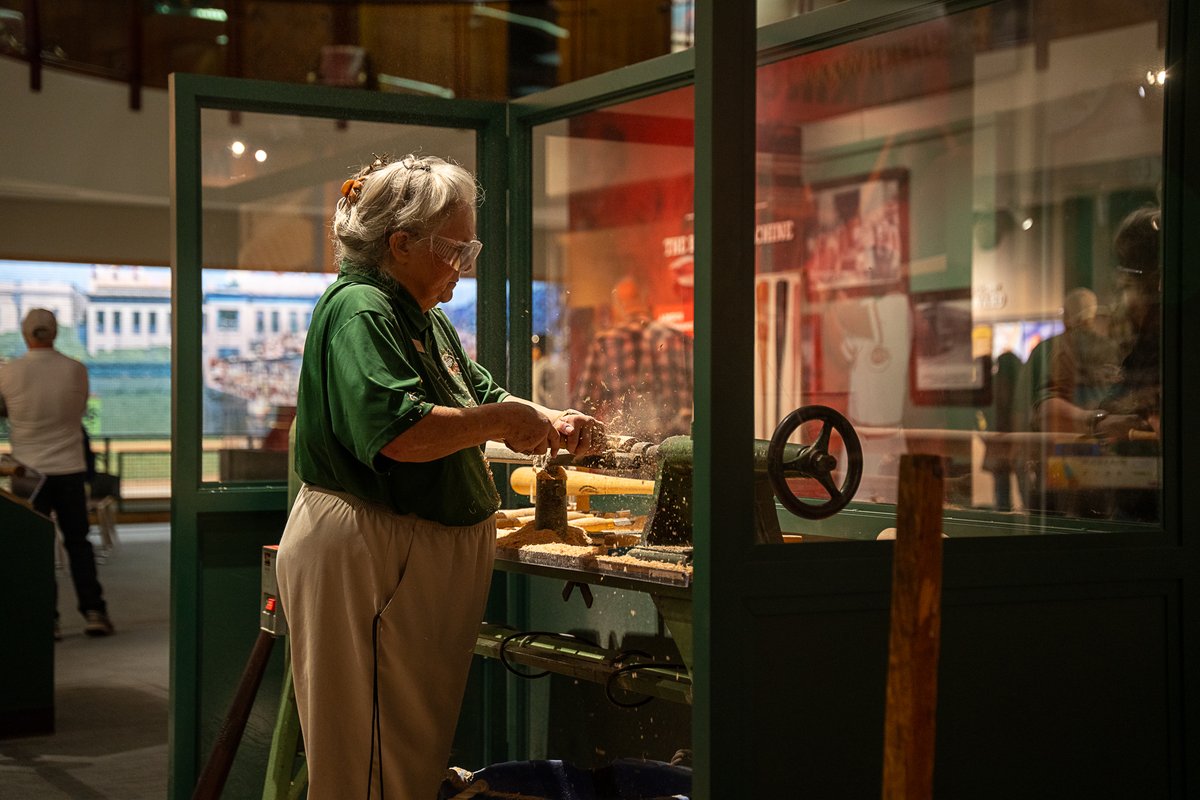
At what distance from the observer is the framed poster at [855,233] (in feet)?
8.93

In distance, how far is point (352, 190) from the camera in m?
2.83

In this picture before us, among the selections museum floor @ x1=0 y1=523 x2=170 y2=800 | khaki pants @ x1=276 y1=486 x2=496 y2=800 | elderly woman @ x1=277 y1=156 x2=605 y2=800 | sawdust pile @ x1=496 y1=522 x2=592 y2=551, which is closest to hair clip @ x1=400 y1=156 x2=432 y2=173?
elderly woman @ x1=277 y1=156 x2=605 y2=800

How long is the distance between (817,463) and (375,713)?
3.32 ft

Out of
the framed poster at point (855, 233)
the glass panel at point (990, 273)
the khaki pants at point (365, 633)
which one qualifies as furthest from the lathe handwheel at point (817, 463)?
the khaki pants at point (365, 633)

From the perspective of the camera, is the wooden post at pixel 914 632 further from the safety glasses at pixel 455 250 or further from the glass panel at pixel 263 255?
the glass panel at pixel 263 255

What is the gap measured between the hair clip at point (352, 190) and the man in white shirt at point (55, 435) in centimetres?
437

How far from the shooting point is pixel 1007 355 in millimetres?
2889

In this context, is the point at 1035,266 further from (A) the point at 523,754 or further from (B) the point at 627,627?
(A) the point at 523,754

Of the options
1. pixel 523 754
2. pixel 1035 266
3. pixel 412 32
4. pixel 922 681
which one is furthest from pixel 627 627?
pixel 412 32

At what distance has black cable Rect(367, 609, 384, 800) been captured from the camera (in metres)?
2.69

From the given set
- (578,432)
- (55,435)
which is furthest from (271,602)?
(55,435)

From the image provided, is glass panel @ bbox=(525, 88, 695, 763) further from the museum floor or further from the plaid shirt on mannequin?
the museum floor

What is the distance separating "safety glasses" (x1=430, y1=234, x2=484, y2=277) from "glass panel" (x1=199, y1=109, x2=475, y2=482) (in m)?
1.20

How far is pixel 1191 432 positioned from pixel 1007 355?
44cm
